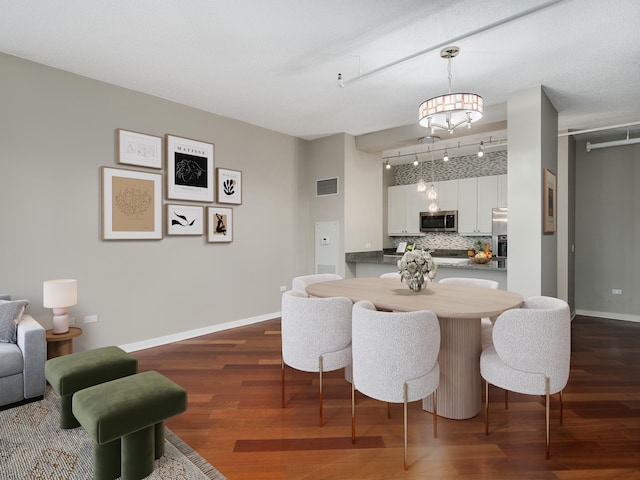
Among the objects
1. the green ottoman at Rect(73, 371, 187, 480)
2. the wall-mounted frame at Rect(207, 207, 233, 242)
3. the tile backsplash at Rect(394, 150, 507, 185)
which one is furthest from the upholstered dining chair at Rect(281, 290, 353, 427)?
the tile backsplash at Rect(394, 150, 507, 185)

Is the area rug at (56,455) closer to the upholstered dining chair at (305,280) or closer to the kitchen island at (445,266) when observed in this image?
the upholstered dining chair at (305,280)

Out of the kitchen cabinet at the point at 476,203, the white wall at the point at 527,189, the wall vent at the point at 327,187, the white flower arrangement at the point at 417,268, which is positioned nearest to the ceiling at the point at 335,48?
the white wall at the point at 527,189

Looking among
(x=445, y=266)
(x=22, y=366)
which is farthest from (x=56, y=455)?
(x=445, y=266)

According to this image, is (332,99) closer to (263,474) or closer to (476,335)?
(476,335)

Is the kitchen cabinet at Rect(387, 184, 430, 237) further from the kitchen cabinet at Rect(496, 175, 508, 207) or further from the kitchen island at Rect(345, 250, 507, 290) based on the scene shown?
the kitchen cabinet at Rect(496, 175, 508, 207)

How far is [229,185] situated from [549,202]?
3784 mm

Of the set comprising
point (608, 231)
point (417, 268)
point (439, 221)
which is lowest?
point (417, 268)

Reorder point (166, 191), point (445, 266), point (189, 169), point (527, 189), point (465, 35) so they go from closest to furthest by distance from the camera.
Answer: point (465, 35), point (527, 189), point (166, 191), point (189, 169), point (445, 266)

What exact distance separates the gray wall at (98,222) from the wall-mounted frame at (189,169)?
0.13m

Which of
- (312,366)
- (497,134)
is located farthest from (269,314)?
(497,134)

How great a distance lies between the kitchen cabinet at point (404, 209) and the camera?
7070 mm

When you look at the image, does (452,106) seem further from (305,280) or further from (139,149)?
(139,149)

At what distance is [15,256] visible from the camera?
3066 millimetres

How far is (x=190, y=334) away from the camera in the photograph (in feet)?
14.0
